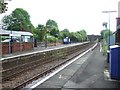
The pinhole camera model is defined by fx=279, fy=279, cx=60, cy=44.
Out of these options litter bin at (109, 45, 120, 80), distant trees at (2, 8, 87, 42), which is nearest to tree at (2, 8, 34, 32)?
distant trees at (2, 8, 87, 42)

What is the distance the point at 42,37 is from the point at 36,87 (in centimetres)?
6694

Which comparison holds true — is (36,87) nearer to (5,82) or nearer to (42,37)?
(5,82)

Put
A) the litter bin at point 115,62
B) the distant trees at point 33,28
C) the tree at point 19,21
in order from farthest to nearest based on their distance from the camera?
the tree at point 19,21, the distant trees at point 33,28, the litter bin at point 115,62

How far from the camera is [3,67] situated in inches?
699

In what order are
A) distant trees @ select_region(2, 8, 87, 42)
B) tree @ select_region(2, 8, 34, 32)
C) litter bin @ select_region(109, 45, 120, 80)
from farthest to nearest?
tree @ select_region(2, 8, 34, 32), distant trees @ select_region(2, 8, 87, 42), litter bin @ select_region(109, 45, 120, 80)

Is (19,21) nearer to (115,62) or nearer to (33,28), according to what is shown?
(33,28)

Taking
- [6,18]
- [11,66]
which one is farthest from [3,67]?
[6,18]

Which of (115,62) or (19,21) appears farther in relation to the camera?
(19,21)

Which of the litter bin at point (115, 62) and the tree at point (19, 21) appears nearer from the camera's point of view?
the litter bin at point (115, 62)

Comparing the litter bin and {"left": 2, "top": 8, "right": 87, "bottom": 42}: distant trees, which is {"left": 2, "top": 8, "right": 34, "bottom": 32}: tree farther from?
the litter bin

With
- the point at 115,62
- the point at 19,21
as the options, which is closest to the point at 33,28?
the point at 19,21

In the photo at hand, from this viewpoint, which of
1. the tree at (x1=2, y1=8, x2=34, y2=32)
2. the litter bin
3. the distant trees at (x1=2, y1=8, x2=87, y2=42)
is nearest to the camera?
the litter bin

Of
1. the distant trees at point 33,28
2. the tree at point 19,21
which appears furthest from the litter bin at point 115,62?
the tree at point 19,21

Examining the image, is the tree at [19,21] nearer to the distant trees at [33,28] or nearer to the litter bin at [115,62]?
the distant trees at [33,28]
